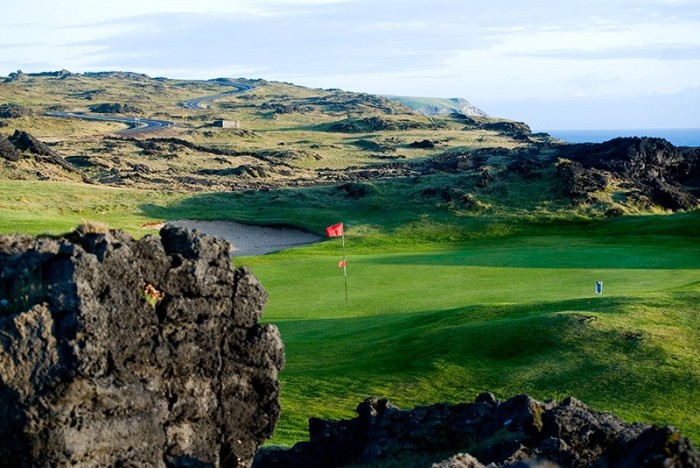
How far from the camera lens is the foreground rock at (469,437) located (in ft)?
39.0

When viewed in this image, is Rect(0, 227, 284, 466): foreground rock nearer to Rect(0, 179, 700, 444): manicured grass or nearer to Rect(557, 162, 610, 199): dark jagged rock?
Rect(0, 179, 700, 444): manicured grass

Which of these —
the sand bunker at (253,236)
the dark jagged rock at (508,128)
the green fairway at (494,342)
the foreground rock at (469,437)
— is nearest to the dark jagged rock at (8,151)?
the sand bunker at (253,236)

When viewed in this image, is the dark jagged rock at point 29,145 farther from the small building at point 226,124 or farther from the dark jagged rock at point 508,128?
the dark jagged rock at point 508,128

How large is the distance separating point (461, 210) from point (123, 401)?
5683 cm

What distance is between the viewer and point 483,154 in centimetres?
11944

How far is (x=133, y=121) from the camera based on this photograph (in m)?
162

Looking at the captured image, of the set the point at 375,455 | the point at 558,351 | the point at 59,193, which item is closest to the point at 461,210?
the point at 59,193

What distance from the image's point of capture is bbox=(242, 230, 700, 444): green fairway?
2133cm

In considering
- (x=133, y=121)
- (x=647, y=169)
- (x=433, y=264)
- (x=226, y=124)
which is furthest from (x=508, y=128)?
(x=433, y=264)

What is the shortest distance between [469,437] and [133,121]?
155 meters

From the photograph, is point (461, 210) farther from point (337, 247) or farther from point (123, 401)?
point (123, 401)

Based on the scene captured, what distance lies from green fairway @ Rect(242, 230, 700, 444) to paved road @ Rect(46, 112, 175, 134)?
10927 centimetres

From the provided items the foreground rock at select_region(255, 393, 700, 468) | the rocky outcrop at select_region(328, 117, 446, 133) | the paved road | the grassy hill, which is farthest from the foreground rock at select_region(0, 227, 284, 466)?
the rocky outcrop at select_region(328, 117, 446, 133)

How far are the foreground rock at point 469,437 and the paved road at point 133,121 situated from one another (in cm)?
12968
